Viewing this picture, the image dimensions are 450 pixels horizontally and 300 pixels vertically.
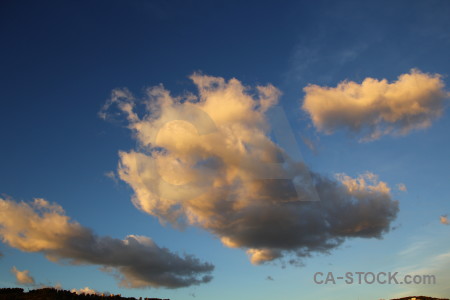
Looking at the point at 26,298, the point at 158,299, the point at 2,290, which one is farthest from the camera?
the point at 158,299

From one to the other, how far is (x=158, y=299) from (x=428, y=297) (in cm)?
4722

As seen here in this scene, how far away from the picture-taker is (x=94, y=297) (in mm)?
49281

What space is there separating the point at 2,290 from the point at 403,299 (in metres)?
66.3

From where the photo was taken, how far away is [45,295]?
45.4m

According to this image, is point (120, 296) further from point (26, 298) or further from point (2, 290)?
point (2, 290)

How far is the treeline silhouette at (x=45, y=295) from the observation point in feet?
146

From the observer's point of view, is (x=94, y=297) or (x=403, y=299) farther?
(x=403, y=299)

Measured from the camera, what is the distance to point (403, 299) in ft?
199

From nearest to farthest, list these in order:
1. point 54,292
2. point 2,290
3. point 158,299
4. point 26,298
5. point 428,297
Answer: point 26,298
point 54,292
point 2,290
point 158,299
point 428,297

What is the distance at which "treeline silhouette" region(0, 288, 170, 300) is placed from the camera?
146 feet

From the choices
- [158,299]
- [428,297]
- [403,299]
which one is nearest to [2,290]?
[158,299]

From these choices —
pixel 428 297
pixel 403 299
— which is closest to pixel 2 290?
pixel 403 299

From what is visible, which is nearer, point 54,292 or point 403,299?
point 54,292

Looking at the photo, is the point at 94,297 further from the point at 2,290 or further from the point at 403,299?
the point at 403,299
